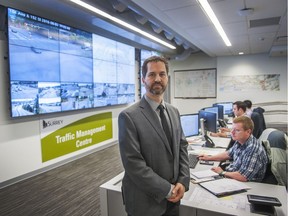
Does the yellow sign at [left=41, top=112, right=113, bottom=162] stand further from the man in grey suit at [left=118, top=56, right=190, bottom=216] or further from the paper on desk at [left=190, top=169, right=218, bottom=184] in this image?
the man in grey suit at [left=118, top=56, right=190, bottom=216]

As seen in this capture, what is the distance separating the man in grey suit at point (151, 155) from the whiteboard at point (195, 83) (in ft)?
23.2

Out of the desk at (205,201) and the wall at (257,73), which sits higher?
the wall at (257,73)

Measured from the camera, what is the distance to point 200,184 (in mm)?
1715

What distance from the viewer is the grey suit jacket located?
1175 millimetres

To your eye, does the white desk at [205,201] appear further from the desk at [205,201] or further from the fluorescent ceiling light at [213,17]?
the fluorescent ceiling light at [213,17]

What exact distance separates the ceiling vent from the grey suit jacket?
11.9 ft

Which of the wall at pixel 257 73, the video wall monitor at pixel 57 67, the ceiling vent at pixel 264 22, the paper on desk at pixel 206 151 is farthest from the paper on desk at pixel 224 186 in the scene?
the wall at pixel 257 73

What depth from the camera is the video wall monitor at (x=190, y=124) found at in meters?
2.96

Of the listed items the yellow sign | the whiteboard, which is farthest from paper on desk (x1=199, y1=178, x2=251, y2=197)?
the whiteboard

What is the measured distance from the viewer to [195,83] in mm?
8211

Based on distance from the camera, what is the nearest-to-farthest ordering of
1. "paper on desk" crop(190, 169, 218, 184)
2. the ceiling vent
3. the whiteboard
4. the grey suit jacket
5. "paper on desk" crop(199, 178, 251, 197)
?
the grey suit jacket
"paper on desk" crop(199, 178, 251, 197)
"paper on desk" crop(190, 169, 218, 184)
the ceiling vent
the whiteboard

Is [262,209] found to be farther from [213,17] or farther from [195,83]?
[195,83]

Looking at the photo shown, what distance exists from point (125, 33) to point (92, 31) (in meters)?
0.74

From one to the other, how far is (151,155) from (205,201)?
1.93ft
